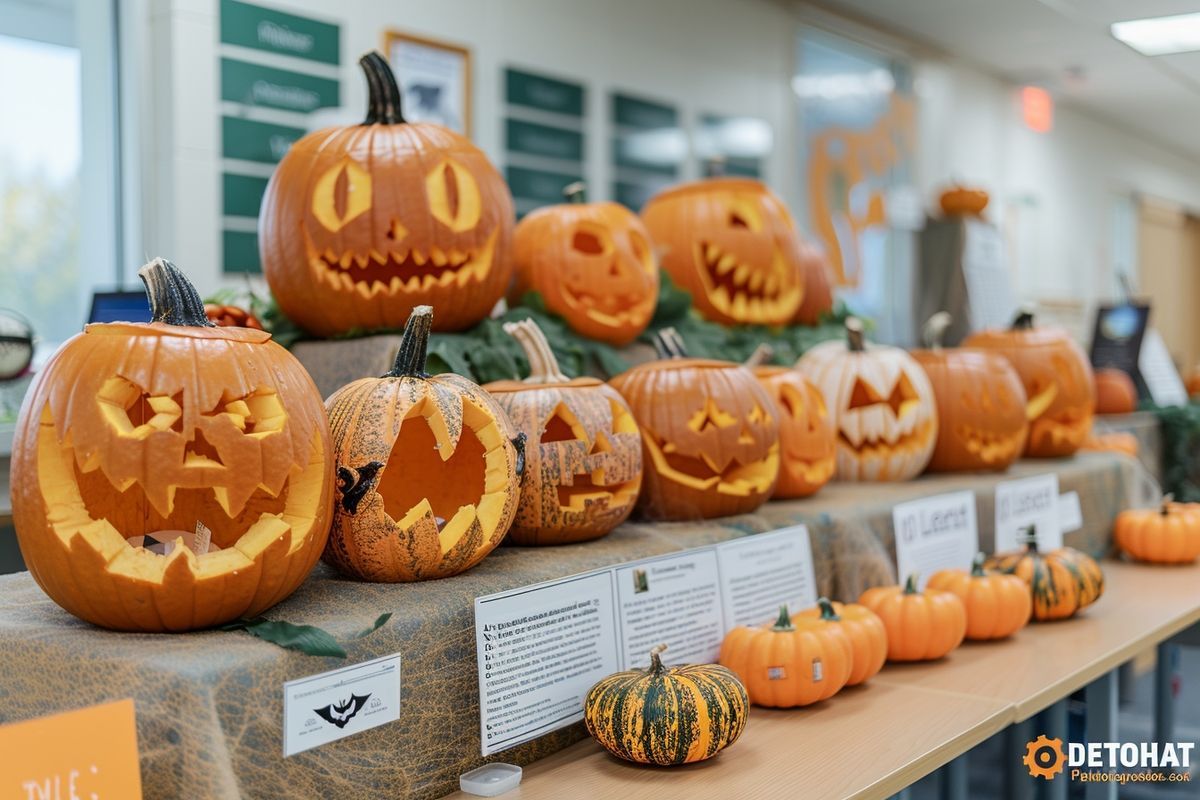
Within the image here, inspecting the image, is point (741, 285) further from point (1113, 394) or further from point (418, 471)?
point (1113, 394)

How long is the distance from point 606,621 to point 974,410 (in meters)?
1.56

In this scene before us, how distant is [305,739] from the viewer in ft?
4.16

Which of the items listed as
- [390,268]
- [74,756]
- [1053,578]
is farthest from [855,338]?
[74,756]

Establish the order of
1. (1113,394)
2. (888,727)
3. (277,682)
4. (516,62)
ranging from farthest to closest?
(516,62) → (1113,394) → (888,727) → (277,682)

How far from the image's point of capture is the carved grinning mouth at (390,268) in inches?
77.5

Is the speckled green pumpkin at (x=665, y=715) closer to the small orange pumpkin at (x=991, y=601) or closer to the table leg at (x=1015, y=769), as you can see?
the small orange pumpkin at (x=991, y=601)

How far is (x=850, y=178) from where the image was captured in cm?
682

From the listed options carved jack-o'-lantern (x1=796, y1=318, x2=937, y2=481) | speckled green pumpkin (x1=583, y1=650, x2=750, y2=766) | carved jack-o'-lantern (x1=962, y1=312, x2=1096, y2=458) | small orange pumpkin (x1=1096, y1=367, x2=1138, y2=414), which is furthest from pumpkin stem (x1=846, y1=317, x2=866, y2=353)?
small orange pumpkin (x1=1096, y1=367, x2=1138, y2=414)

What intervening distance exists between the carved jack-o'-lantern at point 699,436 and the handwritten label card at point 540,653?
44 cm

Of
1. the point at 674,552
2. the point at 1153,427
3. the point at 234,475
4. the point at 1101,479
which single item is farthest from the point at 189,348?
the point at 1153,427

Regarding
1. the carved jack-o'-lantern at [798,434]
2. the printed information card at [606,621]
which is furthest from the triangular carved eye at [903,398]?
the printed information card at [606,621]

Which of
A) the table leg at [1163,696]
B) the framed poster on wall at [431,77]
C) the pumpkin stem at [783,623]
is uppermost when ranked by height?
the framed poster on wall at [431,77]

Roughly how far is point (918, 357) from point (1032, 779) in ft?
3.67

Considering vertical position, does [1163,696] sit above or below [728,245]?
below
